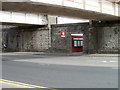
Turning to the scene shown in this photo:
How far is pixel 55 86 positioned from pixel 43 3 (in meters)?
10.5

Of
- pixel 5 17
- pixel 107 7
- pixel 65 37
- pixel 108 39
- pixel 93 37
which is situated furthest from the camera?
pixel 65 37

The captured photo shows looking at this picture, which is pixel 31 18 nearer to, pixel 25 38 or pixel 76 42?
pixel 25 38

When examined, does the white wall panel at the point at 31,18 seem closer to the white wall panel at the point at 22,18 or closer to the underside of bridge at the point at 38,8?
the white wall panel at the point at 22,18

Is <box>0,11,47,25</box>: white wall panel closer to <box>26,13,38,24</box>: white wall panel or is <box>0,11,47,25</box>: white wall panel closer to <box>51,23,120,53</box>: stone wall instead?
<box>26,13,38,24</box>: white wall panel

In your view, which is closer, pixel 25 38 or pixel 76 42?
pixel 76 42

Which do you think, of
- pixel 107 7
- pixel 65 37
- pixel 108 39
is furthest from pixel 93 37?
pixel 107 7

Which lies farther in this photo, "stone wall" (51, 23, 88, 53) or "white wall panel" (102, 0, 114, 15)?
"stone wall" (51, 23, 88, 53)

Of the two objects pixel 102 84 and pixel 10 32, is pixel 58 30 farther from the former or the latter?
pixel 102 84

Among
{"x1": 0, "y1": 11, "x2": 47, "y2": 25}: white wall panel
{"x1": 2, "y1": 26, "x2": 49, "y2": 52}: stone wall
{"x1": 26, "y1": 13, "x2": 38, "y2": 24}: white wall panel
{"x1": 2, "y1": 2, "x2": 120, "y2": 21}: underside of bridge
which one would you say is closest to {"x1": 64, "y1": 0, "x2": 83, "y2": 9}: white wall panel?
{"x1": 2, "y1": 2, "x2": 120, "y2": 21}: underside of bridge

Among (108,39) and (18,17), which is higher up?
(18,17)

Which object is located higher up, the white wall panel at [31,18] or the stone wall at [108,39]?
the white wall panel at [31,18]

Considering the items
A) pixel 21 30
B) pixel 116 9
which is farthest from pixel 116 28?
pixel 21 30

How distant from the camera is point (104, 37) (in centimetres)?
3055

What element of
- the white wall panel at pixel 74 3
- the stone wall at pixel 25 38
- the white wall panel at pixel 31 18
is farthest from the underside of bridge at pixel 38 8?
the stone wall at pixel 25 38
